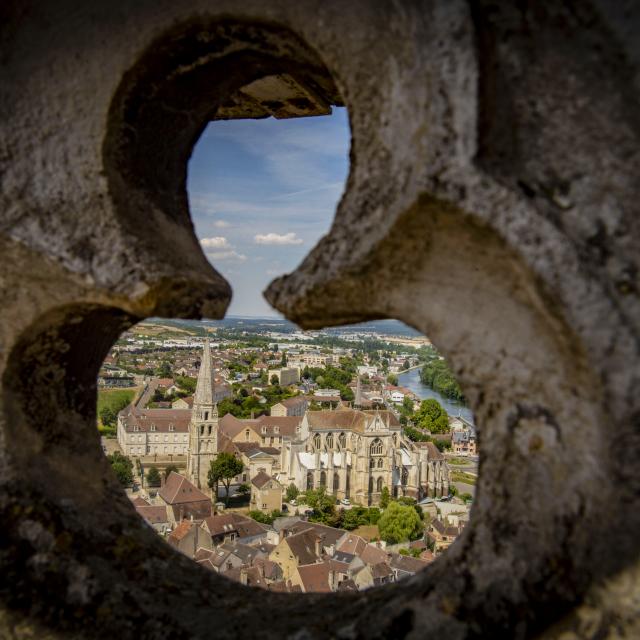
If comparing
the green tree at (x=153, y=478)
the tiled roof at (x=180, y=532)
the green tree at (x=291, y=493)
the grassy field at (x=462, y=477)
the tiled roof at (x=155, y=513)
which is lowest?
the green tree at (x=153, y=478)

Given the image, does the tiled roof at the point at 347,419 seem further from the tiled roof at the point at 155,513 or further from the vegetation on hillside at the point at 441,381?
the vegetation on hillside at the point at 441,381

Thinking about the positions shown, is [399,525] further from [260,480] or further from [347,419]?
[347,419]

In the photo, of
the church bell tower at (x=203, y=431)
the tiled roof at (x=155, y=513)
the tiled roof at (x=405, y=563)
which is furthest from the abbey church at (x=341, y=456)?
the tiled roof at (x=405, y=563)

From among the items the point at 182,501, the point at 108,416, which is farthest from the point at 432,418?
the point at 182,501

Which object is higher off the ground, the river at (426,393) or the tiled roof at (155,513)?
the tiled roof at (155,513)

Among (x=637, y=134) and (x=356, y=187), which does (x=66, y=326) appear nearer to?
(x=356, y=187)

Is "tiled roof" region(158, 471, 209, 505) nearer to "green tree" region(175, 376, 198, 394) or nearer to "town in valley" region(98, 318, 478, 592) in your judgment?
"town in valley" region(98, 318, 478, 592)
